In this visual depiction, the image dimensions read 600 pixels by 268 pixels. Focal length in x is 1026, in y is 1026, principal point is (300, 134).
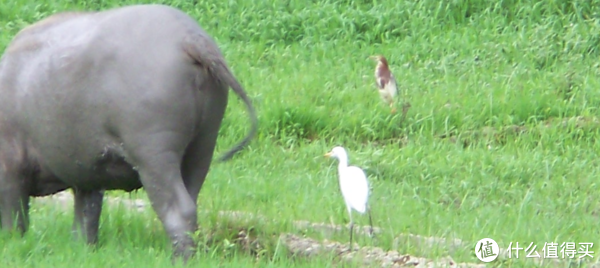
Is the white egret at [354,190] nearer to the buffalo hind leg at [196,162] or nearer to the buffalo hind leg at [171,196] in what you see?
the buffalo hind leg at [196,162]

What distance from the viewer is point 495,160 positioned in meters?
8.18

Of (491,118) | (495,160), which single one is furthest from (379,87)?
(495,160)

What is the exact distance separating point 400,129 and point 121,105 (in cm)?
448

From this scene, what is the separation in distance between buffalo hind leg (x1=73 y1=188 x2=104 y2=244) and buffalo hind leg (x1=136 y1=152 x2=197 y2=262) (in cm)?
87

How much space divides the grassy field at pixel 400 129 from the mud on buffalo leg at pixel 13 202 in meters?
0.12

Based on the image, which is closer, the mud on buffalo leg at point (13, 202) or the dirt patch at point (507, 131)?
the mud on buffalo leg at point (13, 202)

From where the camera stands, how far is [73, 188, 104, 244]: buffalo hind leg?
5.84 m

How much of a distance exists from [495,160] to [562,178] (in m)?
0.58

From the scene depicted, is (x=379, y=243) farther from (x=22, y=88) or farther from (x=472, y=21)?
(x=472, y=21)

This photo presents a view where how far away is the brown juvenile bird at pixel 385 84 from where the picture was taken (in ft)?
30.6

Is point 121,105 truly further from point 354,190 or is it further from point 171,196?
point 354,190

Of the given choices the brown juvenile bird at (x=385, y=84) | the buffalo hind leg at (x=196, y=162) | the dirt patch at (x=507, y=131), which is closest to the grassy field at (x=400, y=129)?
the dirt patch at (x=507, y=131)

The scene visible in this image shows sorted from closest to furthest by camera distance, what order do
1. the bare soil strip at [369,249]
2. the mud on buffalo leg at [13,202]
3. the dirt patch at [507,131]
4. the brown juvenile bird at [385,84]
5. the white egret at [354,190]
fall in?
the bare soil strip at [369,249], the mud on buffalo leg at [13,202], the white egret at [354,190], the dirt patch at [507,131], the brown juvenile bird at [385,84]

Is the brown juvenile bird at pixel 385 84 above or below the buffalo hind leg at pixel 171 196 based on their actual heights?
below
